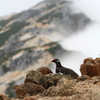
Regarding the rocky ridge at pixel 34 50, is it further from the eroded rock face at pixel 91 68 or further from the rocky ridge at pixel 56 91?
the rocky ridge at pixel 56 91

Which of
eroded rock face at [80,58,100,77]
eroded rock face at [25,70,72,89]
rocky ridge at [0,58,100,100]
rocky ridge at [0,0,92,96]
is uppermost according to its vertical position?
rocky ridge at [0,0,92,96]

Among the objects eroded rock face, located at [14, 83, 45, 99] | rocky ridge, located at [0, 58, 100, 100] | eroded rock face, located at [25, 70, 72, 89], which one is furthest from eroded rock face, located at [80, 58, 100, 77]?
eroded rock face, located at [14, 83, 45, 99]

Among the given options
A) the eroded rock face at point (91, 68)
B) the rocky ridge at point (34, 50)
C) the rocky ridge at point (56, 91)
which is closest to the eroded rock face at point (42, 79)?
the rocky ridge at point (56, 91)

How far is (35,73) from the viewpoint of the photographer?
13680 millimetres

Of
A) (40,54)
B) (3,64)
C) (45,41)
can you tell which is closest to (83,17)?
(45,41)

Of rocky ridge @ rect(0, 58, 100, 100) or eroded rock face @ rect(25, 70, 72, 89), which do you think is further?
eroded rock face @ rect(25, 70, 72, 89)

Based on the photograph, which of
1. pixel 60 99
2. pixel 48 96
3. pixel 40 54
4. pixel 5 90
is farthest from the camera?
pixel 40 54

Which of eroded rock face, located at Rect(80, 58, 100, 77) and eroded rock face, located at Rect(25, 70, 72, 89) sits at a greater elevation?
eroded rock face, located at Rect(80, 58, 100, 77)

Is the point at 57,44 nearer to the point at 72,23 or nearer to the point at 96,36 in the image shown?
the point at 96,36

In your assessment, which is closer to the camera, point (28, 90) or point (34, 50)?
point (28, 90)

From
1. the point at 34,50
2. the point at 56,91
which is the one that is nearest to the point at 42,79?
the point at 56,91

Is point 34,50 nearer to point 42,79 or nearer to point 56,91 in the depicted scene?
point 42,79

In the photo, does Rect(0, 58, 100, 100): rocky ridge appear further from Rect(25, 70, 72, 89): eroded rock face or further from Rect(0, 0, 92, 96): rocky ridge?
Rect(0, 0, 92, 96): rocky ridge

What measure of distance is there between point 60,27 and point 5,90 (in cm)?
11276
